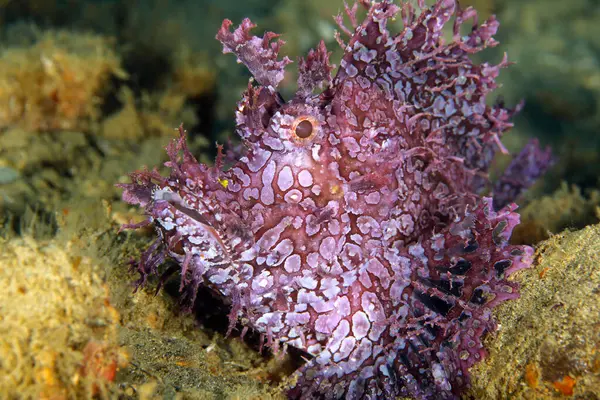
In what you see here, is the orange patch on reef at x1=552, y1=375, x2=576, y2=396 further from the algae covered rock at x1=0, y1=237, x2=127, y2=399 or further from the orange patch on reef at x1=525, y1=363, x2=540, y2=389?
the algae covered rock at x1=0, y1=237, x2=127, y2=399

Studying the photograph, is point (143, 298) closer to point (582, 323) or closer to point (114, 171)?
point (582, 323)

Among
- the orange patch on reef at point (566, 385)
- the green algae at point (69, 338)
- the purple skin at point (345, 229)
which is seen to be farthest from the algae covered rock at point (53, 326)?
the orange patch on reef at point (566, 385)

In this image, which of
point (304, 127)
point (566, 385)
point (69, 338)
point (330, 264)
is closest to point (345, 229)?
point (330, 264)

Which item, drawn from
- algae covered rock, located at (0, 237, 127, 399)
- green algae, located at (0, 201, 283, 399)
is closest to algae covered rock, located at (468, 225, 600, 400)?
green algae, located at (0, 201, 283, 399)

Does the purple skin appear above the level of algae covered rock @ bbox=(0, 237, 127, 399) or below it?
above

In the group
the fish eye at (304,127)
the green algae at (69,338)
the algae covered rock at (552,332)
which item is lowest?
the green algae at (69,338)

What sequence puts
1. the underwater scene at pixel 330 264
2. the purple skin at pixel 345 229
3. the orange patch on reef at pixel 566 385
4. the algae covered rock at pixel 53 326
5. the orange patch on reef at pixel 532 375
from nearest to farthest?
the algae covered rock at pixel 53 326
the underwater scene at pixel 330 264
the orange patch on reef at pixel 566 385
the orange patch on reef at pixel 532 375
the purple skin at pixel 345 229

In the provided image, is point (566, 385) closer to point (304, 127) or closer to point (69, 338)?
point (304, 127)

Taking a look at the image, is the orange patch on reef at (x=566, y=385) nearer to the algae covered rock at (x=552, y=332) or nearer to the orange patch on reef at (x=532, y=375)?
the algae covered rock at (x=552, y=332)
